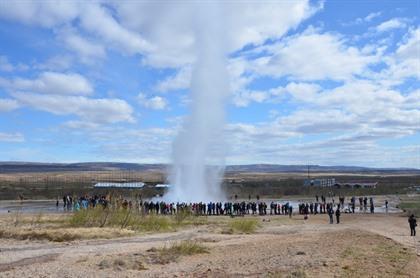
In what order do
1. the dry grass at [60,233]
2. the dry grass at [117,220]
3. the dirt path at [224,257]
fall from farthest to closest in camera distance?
the dry grass at [117,220] < the dry grass at [60,233] < the dirt path at [224,257]

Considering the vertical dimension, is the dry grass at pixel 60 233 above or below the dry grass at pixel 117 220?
below

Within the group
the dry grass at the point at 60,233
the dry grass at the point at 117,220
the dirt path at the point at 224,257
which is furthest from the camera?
the dry grass at the point at 117,220

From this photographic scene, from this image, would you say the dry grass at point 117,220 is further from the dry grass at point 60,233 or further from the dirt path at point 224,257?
the dirt path at point 224,257

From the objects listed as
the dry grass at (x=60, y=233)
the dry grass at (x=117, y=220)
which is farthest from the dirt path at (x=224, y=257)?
the dry grass at (x=117, y=220)

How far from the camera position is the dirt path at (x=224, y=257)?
658 inches

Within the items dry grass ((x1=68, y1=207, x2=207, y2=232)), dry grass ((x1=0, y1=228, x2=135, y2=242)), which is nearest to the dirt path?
dry grass ((x1=0, y1=228, x2=135, y2=242))

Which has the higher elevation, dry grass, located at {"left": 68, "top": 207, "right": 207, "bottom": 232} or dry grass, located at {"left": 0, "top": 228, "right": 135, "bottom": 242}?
dry grass, located at {"left": 68, "top": 207, "right": 207, "bottom": 232}

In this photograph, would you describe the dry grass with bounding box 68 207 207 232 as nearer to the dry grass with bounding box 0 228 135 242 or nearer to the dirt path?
the dry grass with bounding box 0 228 135 242

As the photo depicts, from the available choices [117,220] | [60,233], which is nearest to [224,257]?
[60,233]

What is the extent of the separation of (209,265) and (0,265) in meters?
6.68

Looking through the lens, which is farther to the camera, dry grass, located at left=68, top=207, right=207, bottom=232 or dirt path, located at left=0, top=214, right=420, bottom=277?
dry grass, located at left=68, top=207, right=207, bottom=232

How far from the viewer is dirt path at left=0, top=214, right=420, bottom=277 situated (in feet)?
54.8

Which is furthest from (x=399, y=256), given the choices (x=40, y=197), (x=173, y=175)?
(x=40, y=197)

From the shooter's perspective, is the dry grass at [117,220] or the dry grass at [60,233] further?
the dry grass at [117,220]
